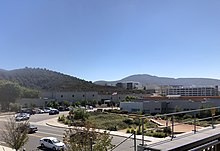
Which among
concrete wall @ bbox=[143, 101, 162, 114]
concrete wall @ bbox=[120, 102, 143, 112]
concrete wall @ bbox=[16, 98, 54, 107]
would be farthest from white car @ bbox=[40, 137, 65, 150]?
concrete wall @ bbox=[16, 98, 54, 107]

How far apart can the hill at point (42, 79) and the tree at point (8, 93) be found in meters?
54.5

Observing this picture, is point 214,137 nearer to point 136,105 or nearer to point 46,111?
point 136,105

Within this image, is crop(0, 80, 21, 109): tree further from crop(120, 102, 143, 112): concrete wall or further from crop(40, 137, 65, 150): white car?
crop(40, 137, 65, 150): white car

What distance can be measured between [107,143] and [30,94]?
3271 inches

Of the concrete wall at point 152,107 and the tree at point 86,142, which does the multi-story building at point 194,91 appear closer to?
the concrete wall at point 152,107

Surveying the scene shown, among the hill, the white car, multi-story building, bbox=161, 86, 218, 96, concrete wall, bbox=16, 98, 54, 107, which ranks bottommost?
the white car

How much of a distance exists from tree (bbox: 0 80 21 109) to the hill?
2146 inches

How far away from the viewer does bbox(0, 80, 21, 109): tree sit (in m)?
79.1

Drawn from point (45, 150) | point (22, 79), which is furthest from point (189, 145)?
point (22, 79)

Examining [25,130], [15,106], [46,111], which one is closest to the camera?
[25,130]

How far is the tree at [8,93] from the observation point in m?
79.1

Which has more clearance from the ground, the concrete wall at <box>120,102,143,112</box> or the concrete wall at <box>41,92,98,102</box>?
the concrete wall at <box>41,92,98,102</box>

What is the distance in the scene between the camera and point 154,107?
2430 inches

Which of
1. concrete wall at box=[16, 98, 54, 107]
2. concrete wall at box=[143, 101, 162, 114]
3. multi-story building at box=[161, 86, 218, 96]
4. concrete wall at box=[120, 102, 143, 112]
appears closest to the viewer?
concrete wall at box=[143, 101, 162, 114]
